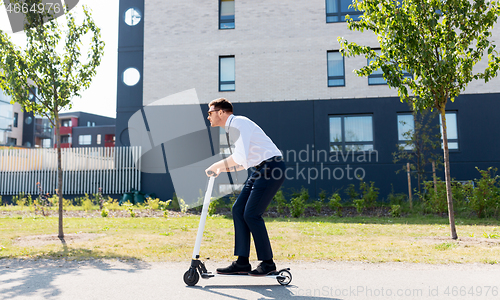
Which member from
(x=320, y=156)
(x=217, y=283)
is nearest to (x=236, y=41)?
(x=320, y=156)

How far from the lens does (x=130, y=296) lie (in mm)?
3352

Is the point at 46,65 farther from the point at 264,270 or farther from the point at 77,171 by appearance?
the point at 77,171

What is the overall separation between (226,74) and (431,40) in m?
11.1

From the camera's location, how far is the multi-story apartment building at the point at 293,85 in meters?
15.3

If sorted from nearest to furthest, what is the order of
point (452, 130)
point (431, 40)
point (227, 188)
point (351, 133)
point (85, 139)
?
point (431, 40) < point (452, 130) < point (351, 133) < point (227, 188) < point (85, 139)

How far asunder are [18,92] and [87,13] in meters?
2.12

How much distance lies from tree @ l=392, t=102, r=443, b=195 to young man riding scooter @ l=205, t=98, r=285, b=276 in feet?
34.2

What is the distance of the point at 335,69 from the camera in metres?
16.3

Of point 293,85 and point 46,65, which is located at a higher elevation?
point 293,85

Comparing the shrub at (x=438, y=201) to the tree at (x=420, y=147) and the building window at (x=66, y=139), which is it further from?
the building window at (x=66, y=139)

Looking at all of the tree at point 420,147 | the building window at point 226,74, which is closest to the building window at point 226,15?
the building window at point 226,74

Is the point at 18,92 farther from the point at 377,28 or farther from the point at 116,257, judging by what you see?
the point at 377,28

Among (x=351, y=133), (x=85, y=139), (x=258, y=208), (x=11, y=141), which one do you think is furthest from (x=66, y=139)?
(x=258, y=208)

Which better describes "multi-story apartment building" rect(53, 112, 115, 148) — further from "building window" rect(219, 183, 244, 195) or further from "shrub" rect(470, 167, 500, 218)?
"shrub" rect(470, 167, 500, 218)
